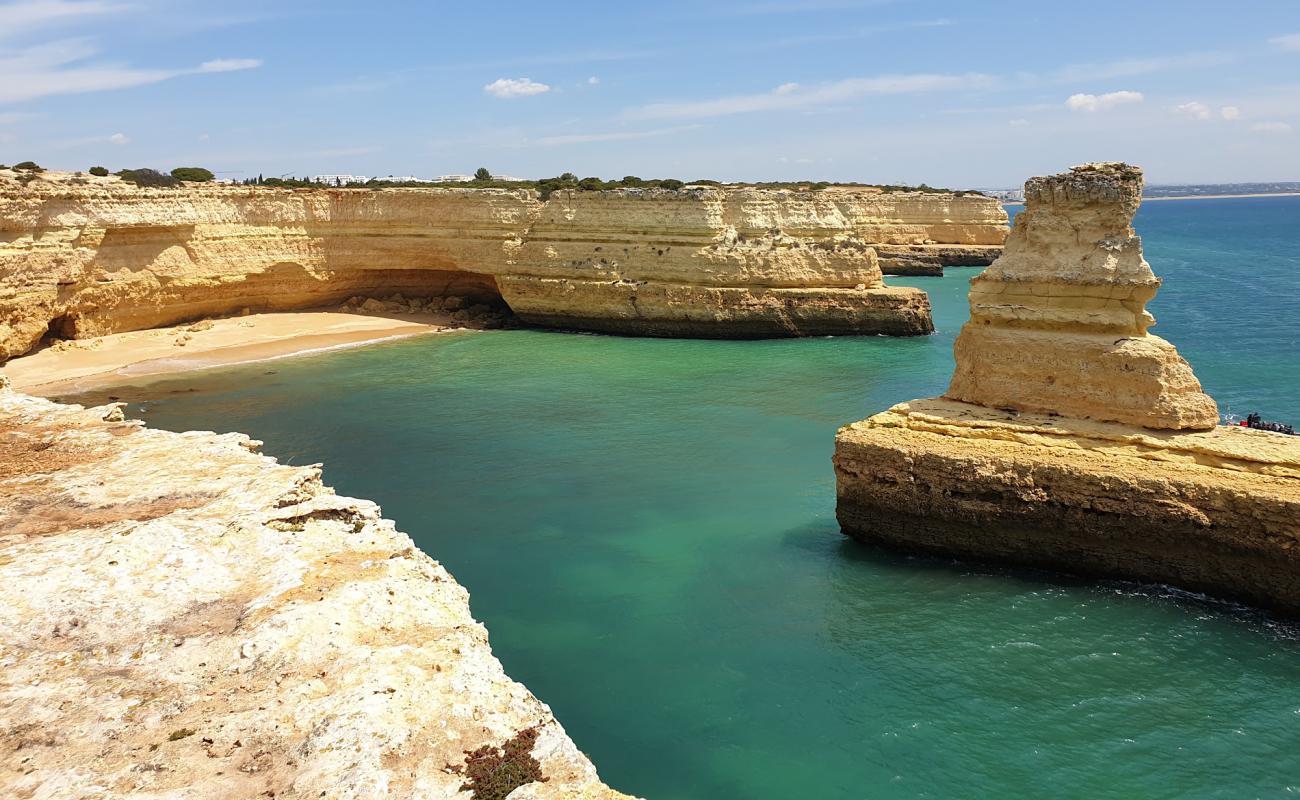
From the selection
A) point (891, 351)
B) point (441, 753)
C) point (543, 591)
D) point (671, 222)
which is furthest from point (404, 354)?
point (441, 753)

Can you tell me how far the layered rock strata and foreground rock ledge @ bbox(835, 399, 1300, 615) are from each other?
24018 mm

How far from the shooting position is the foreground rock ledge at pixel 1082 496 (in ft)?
44.3

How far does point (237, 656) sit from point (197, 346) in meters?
32.4

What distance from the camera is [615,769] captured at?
10.8 metres

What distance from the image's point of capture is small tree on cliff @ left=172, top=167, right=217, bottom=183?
43312mm

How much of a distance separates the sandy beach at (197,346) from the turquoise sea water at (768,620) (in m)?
4.90

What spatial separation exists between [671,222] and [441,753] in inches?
1401

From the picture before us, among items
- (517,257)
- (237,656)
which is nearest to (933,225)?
(517,257)

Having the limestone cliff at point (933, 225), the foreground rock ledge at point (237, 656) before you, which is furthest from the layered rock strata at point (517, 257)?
the limestone cliff at point (933, 225)

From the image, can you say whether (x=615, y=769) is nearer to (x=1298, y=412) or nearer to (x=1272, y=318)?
(x=1298, y=412)

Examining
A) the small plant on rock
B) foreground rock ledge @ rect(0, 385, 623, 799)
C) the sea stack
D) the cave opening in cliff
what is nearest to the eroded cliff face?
the cave opening in cliff

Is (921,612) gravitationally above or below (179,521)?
below

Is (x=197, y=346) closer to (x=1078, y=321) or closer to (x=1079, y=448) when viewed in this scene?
(x=1078, y=321)

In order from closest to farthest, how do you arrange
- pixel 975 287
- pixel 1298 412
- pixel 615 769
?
1. pixel 615 769
2. pixel 975 287
3. pixel 1298 412
